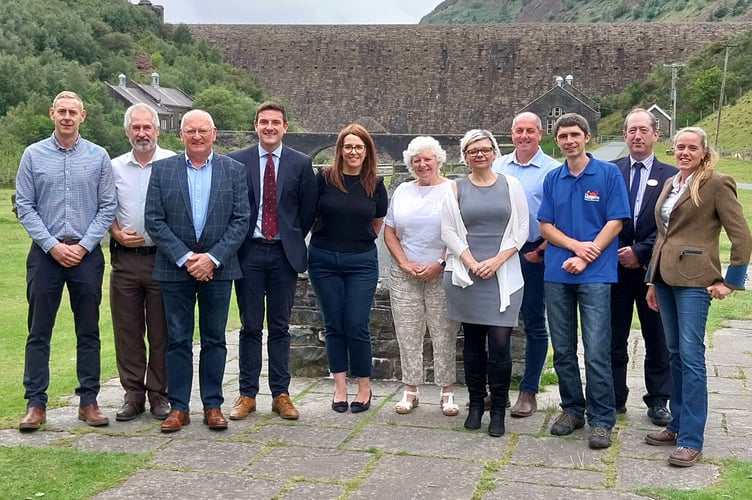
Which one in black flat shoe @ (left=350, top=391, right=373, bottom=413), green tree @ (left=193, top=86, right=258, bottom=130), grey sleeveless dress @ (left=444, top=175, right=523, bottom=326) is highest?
green tree @ (left=193, top=86, right=258, bottom=130)

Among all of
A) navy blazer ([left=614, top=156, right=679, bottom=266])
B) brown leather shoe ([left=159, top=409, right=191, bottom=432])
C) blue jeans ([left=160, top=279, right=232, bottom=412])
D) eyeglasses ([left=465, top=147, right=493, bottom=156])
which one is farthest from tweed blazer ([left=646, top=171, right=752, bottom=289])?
brown leather shoe ([left=159, top=409, right=191, bottom=432])

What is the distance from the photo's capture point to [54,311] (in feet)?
16.3

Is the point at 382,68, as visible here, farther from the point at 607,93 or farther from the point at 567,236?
the point at 567,236

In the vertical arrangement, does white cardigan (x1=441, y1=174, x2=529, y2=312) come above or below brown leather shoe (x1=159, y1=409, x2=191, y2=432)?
above

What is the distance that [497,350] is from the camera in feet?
16.0

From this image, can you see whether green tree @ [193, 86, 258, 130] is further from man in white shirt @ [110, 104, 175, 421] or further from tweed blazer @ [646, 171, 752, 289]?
tweed blazer @ [646, 171, 752, 289]

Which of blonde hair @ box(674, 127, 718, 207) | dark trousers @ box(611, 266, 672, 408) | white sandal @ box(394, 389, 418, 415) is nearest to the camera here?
blonde hair @ box(674, 127, 718, 207)

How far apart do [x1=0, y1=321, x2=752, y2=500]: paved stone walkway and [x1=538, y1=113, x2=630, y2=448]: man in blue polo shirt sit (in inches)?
11.0

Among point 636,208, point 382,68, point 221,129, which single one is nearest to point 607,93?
point 382,68

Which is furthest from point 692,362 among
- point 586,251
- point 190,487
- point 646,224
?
point 190,487

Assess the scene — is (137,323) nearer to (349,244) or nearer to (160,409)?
(160,409)

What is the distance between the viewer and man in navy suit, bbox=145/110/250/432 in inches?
191

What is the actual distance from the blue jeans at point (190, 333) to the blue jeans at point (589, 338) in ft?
5.42

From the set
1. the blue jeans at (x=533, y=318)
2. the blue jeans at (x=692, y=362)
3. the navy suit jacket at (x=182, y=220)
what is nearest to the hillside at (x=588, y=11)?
the blue jeans at (x=533, y=318)
